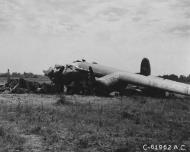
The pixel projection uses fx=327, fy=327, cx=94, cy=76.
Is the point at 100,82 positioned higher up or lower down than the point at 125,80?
lower down

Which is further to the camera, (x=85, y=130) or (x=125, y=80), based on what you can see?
(x=125, y=80)

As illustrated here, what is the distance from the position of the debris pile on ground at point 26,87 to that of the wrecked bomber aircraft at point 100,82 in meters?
1.06

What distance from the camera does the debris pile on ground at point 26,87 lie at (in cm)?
3056

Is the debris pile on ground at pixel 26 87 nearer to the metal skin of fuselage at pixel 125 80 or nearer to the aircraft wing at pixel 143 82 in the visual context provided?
the metal skin of fuselage at pixel 125 80

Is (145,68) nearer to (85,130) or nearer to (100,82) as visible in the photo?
(100,82)

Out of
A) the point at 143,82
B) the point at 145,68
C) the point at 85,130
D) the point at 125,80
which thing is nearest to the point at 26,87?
the point at 125,80

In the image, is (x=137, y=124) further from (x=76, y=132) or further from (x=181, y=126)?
(x=76, y=132)

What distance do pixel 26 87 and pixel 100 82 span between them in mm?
7351

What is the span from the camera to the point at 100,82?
30.3m

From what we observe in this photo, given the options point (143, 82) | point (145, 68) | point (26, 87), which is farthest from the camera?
point (145, 68)

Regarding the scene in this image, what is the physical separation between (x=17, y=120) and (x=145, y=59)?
26.9 meters

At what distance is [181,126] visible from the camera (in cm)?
1462

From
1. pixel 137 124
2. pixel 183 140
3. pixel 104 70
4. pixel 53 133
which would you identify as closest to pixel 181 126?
pixel 137 124

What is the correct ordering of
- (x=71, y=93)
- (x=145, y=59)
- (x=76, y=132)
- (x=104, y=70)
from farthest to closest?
(x=145, y=59) → (x=104, y=70) → (x=71, y=93) → (x=76, y=132)
